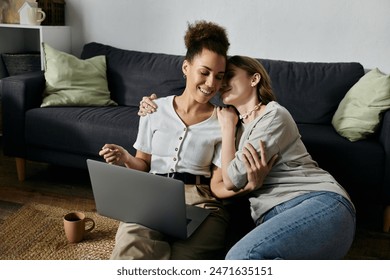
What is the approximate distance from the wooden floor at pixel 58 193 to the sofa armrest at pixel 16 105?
7.9 inches

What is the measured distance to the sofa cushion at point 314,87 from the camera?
2.72m

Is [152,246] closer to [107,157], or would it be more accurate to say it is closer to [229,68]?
[107,157]

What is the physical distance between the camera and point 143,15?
11.0ft

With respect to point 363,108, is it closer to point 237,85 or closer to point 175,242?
point 237,85

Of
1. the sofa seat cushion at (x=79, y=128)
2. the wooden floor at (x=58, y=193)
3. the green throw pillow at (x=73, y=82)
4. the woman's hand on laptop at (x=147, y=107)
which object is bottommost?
the wooden floor at (x=58, y=193)

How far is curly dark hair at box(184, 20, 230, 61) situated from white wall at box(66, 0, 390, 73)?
1.51m

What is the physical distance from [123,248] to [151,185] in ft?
0.68

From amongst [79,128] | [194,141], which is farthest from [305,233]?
[79,128]

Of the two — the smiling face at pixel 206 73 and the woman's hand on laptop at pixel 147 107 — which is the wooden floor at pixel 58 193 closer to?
the woman's hand on laptop at pixel 147 107

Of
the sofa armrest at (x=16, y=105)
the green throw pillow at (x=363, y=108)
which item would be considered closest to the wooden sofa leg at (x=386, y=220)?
the green throw pillow at (x=363, y=108)

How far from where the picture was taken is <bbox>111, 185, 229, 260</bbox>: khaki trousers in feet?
4.67

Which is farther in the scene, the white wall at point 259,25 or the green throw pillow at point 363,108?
the white wall at point 259,25

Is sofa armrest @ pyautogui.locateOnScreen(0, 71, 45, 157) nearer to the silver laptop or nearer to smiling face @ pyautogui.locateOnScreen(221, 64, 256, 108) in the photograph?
the silver laptop

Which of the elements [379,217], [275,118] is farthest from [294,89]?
[275,118]
